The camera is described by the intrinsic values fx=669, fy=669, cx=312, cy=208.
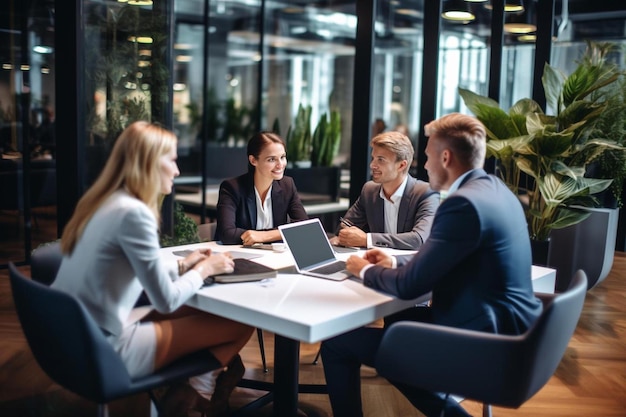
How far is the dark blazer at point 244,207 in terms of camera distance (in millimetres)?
3369

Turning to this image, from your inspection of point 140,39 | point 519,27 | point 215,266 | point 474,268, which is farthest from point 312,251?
point 519,27

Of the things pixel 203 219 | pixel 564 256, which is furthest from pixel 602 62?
pixel 203 219

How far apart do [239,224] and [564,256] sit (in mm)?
3427

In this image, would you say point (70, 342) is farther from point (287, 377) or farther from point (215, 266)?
point (287, 377)

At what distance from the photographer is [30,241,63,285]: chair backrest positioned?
102 inches

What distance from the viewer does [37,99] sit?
815cm

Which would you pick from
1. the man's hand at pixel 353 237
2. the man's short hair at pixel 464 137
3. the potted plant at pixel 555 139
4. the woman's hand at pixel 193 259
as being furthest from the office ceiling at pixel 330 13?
the man's short hair at pixel 464 137

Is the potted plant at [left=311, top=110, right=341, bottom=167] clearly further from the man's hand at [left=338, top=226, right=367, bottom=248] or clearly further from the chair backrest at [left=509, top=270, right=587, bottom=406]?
the chair backrest at [left=509, top=270, right=587, bottom=406]

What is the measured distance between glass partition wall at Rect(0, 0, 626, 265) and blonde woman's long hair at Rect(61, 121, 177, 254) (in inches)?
99.2

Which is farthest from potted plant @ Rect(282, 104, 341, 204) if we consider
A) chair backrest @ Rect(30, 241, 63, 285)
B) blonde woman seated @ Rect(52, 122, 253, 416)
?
blonde woman seated @ Rect(52, 122, 253, 416)

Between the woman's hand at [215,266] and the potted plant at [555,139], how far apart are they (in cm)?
280

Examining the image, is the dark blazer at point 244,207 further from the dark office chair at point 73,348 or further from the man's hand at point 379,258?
the dark office chair at point 73,348

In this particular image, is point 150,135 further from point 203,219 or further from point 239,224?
point 203,219

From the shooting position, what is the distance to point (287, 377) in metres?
2.82
